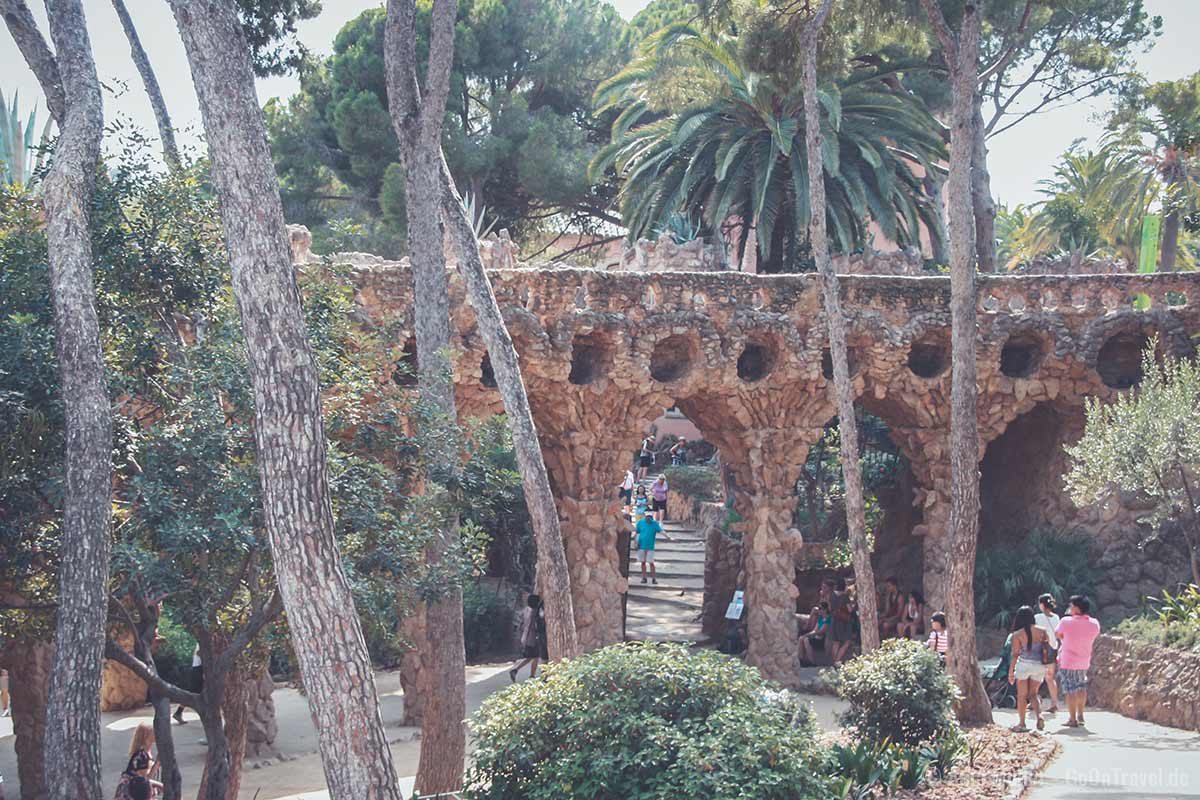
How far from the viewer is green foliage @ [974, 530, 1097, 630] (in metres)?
18.5

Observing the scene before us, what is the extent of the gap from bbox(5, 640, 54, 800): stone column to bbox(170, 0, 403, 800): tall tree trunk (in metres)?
6.45

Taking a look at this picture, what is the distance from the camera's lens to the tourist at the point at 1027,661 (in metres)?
12.1

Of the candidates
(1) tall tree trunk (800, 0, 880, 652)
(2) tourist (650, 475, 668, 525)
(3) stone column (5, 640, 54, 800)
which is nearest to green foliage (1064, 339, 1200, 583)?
(1) tall tree trunk (800, 0, 880, 652)

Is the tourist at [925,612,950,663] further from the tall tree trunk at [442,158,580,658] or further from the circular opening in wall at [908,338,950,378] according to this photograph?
the circular opening in wall at [908,338,950,378]

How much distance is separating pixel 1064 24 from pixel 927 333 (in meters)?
11.4

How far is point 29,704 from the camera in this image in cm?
1227

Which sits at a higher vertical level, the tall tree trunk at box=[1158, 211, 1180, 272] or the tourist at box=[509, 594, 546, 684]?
the tall tree trunk at box=[1158, 211, 1180, 272]

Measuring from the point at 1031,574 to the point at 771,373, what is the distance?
15.7 feet

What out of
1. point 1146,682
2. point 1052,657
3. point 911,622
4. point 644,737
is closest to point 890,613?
point 911,622

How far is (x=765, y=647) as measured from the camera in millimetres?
18406

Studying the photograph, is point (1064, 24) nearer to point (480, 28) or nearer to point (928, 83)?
point (928, 83)

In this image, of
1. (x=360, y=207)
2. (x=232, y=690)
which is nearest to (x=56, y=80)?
(x=232, y=690)

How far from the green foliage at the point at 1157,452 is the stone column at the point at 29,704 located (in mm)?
11398

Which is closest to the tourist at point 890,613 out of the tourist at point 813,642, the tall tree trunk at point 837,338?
the tourist at point 813,642
